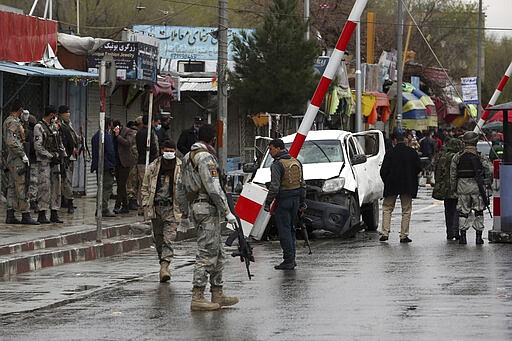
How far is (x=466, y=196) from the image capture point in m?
20.0

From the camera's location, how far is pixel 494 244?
19.8m

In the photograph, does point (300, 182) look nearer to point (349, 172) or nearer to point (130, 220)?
point (349, 172)

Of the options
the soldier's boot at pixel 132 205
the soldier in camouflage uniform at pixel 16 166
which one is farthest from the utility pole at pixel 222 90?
the soldier in camouflage uniform at pixel 16 166

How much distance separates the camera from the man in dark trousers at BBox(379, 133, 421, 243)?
68.0 feet

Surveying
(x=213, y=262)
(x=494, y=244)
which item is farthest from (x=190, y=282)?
(x=494, y=244)

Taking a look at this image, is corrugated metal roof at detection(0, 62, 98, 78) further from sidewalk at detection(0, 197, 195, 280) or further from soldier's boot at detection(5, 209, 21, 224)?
soldier's boot at detection(5, 209, 21, 224)

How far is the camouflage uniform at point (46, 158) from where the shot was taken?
67.7 ft

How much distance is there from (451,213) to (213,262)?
369 inches

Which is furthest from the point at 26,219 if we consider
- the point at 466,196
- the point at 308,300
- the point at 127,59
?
the point at 308,300

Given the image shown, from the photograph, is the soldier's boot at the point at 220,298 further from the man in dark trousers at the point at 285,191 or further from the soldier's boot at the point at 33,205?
the soldier's boot at the point at 33,205

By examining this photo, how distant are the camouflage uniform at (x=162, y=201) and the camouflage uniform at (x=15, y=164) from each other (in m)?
5.44

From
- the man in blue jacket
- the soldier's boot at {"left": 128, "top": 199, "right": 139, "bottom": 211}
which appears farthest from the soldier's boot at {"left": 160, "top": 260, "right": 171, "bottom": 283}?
the soldier's boot at {"left": 128, "top": 199, "right": 139, "bottom": 211}

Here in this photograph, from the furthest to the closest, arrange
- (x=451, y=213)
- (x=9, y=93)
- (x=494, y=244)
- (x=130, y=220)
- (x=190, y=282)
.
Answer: (x=9, y=93)
(x=130, y=220)
(x=451, y=213)
(x=494, y=244)
(x=190, y=282)

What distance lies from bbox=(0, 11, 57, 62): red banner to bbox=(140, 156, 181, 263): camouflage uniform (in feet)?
31.0
